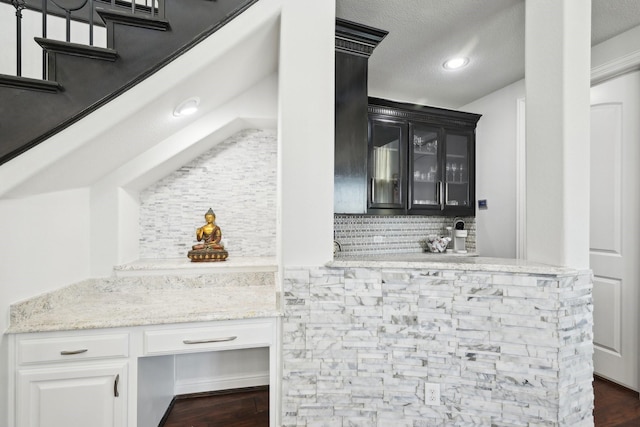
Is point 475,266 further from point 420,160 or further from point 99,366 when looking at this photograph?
point 99,366

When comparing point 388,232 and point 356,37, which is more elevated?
point 356,37

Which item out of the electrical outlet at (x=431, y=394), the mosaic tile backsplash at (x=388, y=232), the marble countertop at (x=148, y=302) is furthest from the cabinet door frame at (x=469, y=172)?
the marble countertop at (x=148, y=302)

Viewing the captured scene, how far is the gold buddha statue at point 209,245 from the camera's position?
2.17 metres

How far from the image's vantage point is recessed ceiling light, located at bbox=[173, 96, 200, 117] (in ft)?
5.48

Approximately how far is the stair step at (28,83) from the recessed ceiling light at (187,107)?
540mm

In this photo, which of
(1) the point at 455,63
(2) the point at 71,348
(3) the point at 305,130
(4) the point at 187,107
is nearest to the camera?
(2) the point at 71,348

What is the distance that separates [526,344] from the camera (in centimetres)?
135

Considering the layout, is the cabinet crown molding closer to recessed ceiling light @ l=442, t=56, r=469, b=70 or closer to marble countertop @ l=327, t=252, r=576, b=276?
recessed ceiling light @ l=442, t=56, r=469, b=70

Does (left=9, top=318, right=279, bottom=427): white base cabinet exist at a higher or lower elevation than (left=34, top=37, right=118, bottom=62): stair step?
lower

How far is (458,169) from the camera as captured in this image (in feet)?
10.3

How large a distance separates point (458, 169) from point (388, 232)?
1.05m

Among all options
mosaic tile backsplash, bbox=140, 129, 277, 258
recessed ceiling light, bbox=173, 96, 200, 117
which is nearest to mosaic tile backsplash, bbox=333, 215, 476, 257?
mosaic tile backsplash, bbox=140, 129, 277, 258

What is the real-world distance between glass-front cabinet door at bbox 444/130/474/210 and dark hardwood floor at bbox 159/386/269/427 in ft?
8.44

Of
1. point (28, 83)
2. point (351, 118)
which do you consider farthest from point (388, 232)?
point (28, 83)
